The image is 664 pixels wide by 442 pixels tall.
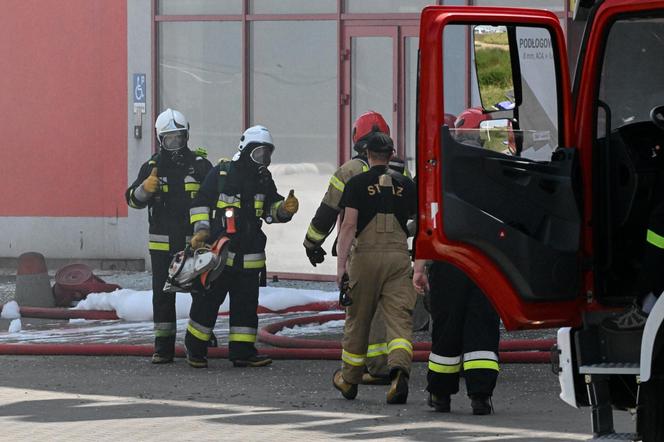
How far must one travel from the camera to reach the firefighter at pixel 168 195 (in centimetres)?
1226

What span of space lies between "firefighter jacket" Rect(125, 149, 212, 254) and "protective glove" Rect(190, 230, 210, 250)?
0.36 meters

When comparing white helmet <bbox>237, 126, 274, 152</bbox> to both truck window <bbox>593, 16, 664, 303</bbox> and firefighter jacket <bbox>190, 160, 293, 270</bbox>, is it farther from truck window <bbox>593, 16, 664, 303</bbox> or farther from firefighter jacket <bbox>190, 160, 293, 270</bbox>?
truck window <bbox>593, 16, 664, 303</bbox>

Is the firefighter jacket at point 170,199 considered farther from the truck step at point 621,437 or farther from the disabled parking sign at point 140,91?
the disabled parking sign at point 140,91

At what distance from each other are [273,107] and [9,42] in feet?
11.7

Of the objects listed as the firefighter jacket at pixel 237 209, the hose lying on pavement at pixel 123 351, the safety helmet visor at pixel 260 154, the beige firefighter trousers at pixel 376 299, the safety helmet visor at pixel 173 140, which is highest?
the safety helmet visor at pixel 173 140

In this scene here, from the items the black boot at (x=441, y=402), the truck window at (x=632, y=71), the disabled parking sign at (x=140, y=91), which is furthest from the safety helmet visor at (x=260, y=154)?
the disabled parking sign at (x=140, y=91)

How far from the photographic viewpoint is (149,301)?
588 inches

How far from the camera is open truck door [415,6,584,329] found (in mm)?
7121

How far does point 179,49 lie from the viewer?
61.6ft

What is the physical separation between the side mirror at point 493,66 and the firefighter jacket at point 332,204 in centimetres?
337

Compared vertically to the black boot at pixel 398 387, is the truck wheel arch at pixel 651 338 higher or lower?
higher

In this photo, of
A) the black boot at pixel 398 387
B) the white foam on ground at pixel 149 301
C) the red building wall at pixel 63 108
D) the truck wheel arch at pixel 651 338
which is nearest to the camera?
the truck wheel arch at pixel 651 338

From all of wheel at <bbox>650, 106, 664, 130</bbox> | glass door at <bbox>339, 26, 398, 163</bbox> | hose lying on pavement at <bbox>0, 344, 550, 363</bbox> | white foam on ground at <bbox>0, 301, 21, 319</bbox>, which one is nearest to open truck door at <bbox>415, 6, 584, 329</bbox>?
wheel at <bbox>650, 106, 664, 130</bbox>

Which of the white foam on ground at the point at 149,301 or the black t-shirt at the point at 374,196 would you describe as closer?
the black t-shirt at the point at 374,196
